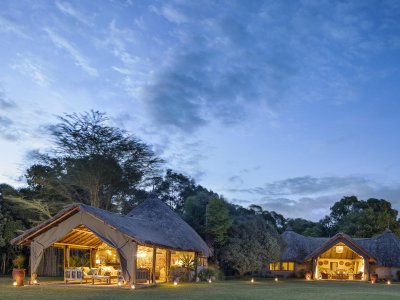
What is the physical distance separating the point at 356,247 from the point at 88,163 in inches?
831

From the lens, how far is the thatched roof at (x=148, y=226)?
22.6 m

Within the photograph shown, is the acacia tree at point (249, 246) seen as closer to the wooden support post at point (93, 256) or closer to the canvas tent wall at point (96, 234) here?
the wooden support post at point (93, 256)

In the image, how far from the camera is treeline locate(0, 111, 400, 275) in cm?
3709

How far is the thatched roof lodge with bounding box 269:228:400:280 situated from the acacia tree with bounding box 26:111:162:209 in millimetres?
15102

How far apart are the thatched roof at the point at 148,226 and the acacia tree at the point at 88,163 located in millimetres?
4705

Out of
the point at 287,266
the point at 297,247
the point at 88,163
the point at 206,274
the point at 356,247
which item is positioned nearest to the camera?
the point at 206,274

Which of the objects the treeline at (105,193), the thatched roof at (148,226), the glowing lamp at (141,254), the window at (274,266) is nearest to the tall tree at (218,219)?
the treeline at (105,193)

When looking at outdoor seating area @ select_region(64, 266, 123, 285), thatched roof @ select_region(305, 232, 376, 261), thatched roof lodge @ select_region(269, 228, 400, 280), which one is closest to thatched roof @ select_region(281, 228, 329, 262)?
thatched roof lodge @ select_region(269, 228, 400, 280)

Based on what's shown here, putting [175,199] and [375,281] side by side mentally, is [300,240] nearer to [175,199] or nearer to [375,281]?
[375,281]

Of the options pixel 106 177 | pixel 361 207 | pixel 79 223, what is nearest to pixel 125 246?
pixel 79 223

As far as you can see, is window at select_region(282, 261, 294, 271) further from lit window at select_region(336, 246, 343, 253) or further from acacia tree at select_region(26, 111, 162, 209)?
acacia tree at select_region(26, 111, 162, 209)

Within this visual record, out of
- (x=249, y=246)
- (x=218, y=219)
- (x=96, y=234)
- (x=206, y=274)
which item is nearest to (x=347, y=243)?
(x=249, y=246)

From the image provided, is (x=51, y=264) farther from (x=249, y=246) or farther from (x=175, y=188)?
(x=175, y=188)

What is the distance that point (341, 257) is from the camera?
1890 inches
